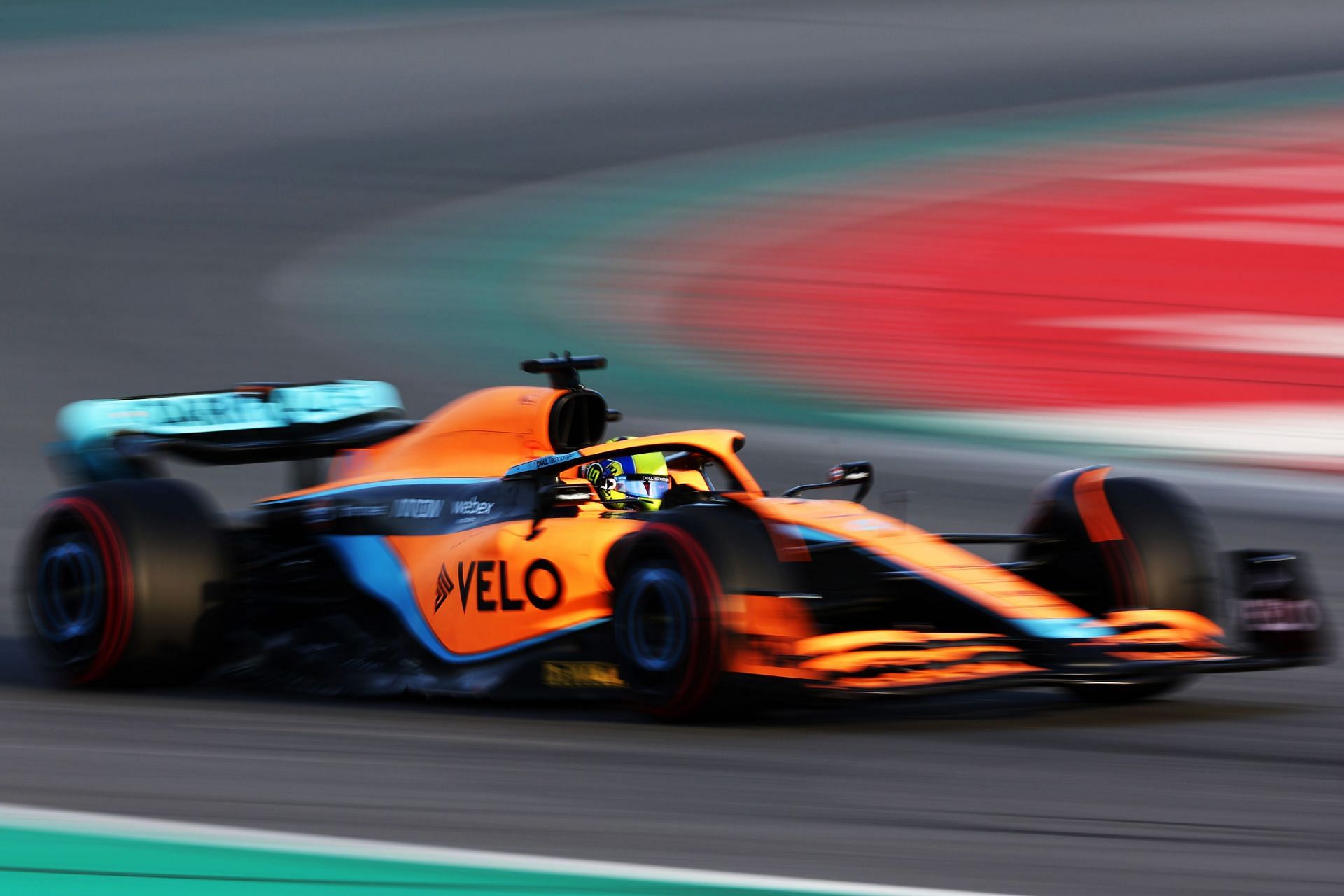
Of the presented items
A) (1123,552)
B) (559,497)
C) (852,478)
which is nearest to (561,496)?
(559,497)

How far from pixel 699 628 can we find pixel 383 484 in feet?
6.89

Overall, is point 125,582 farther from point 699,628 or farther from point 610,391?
point 610,391

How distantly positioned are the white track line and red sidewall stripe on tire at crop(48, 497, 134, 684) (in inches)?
95.5

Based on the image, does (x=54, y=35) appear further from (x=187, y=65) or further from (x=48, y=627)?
(x=48, y=627)

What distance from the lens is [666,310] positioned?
669 inches

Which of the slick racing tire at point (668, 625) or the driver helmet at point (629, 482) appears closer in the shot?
the slick racing tire at point (668, 625)

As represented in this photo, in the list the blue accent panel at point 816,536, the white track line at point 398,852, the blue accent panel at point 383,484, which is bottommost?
the white track line at point 398,852

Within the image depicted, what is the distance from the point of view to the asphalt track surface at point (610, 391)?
5320 millimetres

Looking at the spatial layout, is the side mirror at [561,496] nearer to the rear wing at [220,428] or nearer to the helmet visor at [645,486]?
the helmet visor at [645,486]

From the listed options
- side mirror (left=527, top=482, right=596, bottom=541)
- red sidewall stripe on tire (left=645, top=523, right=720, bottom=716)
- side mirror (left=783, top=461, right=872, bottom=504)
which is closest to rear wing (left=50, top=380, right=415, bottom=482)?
side mirror (left=527, top=482, right=596, bottom=541)

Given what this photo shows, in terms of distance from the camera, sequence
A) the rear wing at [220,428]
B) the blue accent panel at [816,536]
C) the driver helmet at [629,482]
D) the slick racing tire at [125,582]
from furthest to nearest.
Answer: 1. the rear wing at [220,428]
2. the slick racing tire at [125,582]
3. the driver helmet at [629,482]
4. the blue accent panel at [816,536]

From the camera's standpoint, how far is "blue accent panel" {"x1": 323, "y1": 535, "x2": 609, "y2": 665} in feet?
24.7

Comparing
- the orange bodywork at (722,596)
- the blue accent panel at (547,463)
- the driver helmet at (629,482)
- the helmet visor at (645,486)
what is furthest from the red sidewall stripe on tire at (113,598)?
the helmet visor at (645,486)

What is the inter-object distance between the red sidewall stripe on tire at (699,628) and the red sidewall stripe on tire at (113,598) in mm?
2216
